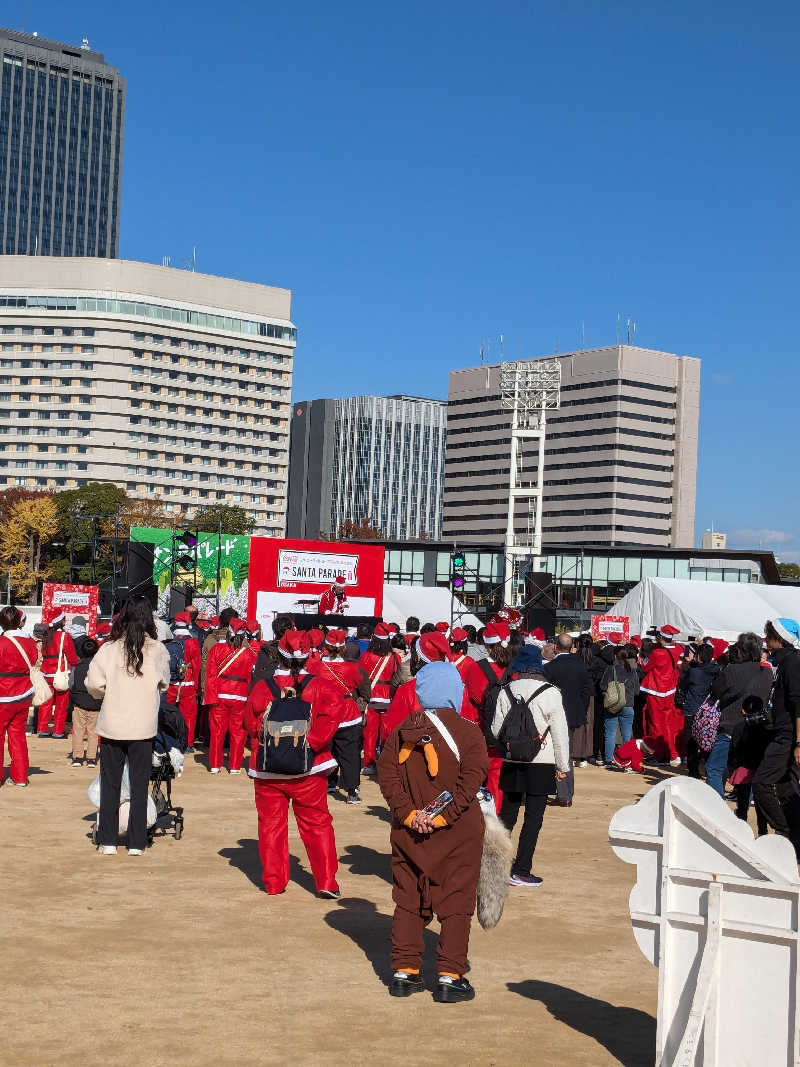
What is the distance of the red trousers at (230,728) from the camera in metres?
15.3

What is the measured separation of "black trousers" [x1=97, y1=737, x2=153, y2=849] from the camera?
995cm

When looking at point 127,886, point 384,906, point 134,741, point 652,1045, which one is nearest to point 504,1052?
point 652,1045

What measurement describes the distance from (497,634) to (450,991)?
808cm

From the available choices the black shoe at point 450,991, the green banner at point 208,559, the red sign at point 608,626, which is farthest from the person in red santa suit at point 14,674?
the green banner at point 208,559

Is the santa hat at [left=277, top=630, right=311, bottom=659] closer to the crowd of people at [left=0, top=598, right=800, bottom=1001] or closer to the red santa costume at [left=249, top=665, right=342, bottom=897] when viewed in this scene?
the crowd of people at [left=0, top=598, right=800, bottom=1001]

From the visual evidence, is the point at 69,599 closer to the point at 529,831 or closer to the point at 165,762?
the point at 165,762

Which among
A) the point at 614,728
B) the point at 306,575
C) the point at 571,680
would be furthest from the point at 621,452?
the point at 571,680

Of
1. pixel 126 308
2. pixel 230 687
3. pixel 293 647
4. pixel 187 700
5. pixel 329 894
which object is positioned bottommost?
pixel 329 894

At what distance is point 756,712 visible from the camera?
9.23 metres

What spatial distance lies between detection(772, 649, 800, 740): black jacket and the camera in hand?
0.56m

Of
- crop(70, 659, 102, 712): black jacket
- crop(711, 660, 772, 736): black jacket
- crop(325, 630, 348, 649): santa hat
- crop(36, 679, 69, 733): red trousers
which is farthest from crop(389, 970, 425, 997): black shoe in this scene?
crop(36, 679, 69, 733): red trousers

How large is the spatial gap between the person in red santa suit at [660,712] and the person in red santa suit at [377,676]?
3973 mm

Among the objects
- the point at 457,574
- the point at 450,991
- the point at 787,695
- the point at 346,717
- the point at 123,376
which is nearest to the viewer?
the point at 450,991

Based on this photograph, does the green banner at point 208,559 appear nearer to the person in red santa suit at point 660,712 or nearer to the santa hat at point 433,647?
the person in red santa suit at point 660,712
